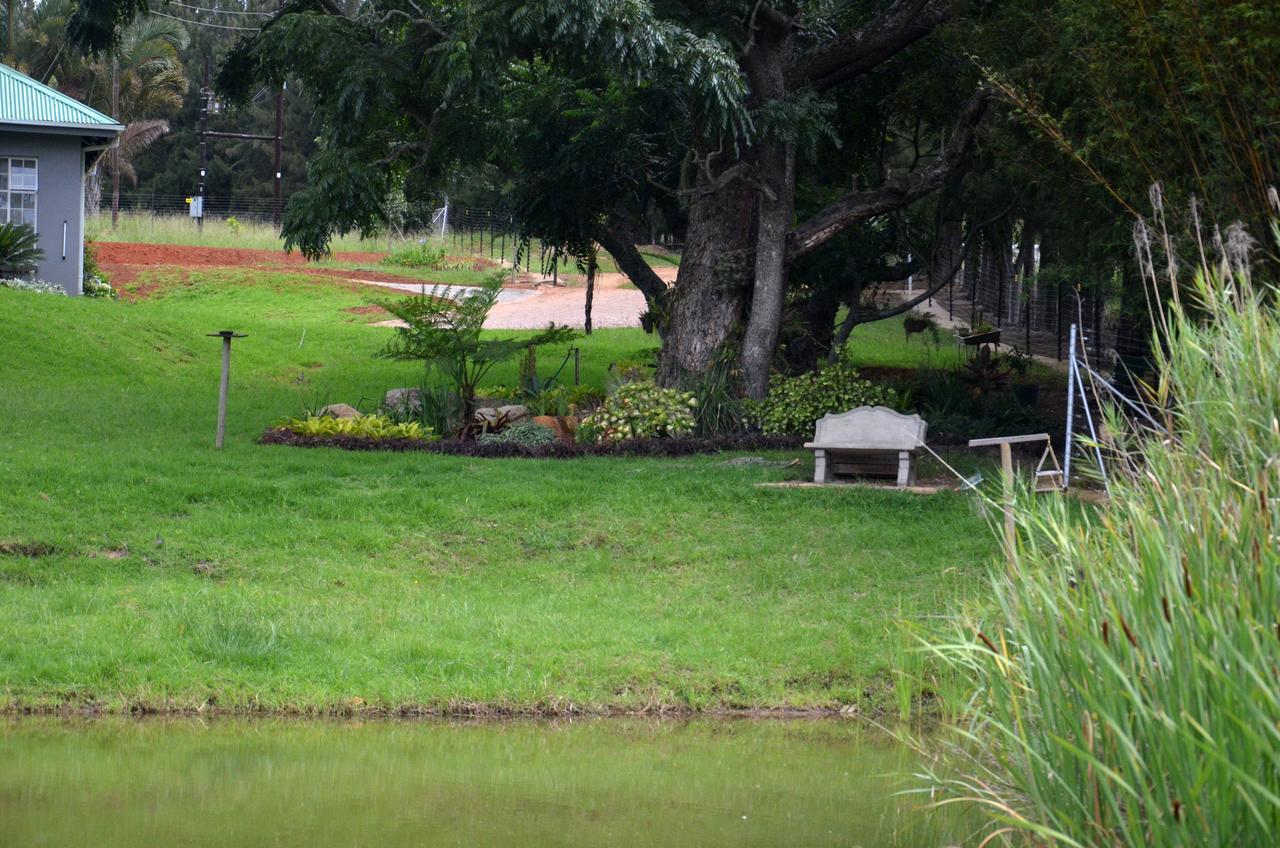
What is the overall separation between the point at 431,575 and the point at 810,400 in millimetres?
5872

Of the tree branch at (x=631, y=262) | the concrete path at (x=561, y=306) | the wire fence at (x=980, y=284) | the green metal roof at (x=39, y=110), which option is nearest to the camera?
the tree branch at (x=631, y=262)

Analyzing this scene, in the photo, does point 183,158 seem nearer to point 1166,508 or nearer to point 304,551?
point 304,551

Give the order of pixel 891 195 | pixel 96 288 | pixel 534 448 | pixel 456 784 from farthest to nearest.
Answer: pixel 96 288 → pixel 891 195 → pixel 534 448 → pixel 456 784

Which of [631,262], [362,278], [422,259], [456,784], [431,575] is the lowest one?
[456,784]

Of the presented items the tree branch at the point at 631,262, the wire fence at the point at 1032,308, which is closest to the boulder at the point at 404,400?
the tree branch at the point at 631,262

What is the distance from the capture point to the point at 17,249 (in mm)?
22656

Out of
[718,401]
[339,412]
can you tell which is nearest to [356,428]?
[339,412]

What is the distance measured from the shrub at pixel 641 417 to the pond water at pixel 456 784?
680cm

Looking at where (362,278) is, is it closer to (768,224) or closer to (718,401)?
(768,224)

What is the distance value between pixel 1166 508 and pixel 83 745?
5.35 meters

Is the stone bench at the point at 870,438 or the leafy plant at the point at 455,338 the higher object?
the leafy plant at the point at 455,338

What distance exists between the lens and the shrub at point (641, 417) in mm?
14164

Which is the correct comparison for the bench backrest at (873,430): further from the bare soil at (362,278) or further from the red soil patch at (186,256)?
the red soil patch at (186,256)

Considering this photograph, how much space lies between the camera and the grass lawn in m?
7.77
